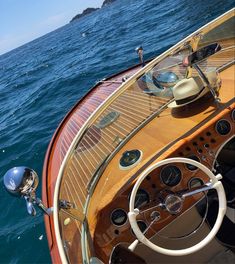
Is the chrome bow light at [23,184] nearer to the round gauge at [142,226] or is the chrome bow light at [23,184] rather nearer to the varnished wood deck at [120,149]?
the varnished wood deck at [120,149]

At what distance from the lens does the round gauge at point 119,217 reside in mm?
2262

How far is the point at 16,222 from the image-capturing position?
5.29 m

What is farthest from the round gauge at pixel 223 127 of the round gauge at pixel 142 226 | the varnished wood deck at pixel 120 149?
the round gauge at pixel 142 226

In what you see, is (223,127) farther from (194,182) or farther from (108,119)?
(108,119)

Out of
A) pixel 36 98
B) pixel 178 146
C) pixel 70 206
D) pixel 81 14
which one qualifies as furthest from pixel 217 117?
pixel 81 14

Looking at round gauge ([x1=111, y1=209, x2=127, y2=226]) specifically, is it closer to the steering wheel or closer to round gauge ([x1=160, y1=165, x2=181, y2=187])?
the steering wheel

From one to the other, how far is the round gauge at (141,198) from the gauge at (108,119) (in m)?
0.75

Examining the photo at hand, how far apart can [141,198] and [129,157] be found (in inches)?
24.3

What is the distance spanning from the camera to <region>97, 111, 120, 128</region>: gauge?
278cm

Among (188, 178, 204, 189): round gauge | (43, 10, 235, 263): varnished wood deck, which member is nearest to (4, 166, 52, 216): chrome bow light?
(43, 10, 235, 263): varnished wood deck

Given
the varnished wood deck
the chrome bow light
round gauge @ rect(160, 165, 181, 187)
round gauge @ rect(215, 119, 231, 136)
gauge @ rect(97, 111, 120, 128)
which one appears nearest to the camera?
the chrome bow light

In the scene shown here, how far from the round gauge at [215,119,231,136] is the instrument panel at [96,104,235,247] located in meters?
0.11

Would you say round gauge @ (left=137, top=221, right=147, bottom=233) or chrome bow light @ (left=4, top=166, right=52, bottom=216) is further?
round gauge @ (left=137, top=221, right=147, bottom=233)

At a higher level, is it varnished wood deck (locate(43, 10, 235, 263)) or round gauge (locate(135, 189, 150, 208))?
varnished wood deck (locate(43, 10, 235, 263))
